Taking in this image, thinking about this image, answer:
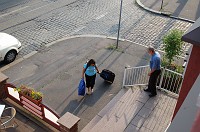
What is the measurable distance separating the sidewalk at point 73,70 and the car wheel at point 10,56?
491 millimetres

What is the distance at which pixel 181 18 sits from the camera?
16531 millimetres

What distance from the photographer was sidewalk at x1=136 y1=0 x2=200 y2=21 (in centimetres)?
1700

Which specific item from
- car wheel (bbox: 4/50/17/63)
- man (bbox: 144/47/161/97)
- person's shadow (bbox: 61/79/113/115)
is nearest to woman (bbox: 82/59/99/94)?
person's shadow (bbox: 61/79/113/115)

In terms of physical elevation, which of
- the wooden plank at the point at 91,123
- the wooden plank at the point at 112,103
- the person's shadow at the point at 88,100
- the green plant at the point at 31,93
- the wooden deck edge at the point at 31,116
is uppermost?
the green plant at the point at 31,93

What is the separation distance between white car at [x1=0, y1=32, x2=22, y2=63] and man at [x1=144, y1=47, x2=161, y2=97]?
6542 mm

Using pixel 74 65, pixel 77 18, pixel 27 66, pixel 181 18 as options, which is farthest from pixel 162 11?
pixel 27 66

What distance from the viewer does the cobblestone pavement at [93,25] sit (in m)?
14.0

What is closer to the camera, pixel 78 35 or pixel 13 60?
pixel 13 60

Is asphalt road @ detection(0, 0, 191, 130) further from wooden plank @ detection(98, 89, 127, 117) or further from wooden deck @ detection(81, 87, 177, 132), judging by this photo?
wooden deck @ detection(81, 87, 177, 132)

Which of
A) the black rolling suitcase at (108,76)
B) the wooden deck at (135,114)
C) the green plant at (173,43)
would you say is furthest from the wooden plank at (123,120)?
the green plant at (173,43)

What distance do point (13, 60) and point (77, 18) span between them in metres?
5.64

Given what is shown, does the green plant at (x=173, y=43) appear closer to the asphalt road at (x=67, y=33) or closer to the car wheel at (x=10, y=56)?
the asphalt road at (x=67, y=33)

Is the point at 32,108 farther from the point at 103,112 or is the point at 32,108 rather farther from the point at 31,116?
the point at 103,112

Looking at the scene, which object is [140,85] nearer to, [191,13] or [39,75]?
[39,75]
